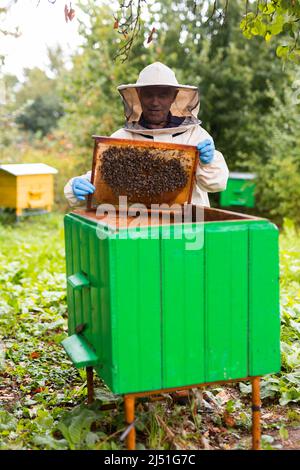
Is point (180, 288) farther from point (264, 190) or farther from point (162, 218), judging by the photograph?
point (264, 190)

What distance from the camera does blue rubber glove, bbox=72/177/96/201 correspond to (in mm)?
3088

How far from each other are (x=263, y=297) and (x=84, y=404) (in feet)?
4.20

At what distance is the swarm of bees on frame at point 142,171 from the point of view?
3.16 metres

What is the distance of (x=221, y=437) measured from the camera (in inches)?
120

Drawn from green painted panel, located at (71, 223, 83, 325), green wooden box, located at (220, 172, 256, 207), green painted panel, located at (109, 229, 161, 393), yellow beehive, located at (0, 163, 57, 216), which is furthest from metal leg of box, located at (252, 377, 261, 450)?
green wooden box, located at (220, 172, 256, 207)

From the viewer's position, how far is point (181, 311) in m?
2.50

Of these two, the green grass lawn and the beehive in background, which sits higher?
the beehive in background

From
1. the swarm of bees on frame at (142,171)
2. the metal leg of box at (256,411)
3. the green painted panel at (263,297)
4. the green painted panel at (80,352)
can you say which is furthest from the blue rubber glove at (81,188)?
the metal leg of box at (256,411)

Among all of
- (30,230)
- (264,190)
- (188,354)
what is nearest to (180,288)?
(188,354)

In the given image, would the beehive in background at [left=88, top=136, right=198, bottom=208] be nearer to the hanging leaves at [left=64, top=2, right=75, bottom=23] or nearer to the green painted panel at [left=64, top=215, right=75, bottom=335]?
the green painted panel at [left=64, top=215, right=75, bottom=335]

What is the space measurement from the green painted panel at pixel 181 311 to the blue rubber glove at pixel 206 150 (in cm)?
76

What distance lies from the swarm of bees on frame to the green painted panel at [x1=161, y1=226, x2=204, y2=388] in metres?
0.78

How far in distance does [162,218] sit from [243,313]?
91cm

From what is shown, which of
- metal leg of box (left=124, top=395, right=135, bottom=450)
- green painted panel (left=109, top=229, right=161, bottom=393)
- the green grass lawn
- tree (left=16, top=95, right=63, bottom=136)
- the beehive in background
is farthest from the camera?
tree (left=16, top=95, right=63, bottom=136)
